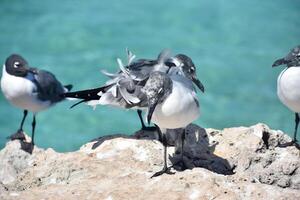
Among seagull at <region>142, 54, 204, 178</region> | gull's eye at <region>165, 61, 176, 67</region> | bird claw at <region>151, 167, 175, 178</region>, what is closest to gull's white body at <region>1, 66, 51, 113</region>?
gull's eye at <region>165, 61, 176, 67</region>

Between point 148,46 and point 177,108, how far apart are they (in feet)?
23.7

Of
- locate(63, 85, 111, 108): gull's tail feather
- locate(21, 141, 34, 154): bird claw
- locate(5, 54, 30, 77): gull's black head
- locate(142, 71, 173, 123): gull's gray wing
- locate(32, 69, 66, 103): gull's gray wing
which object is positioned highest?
locate(142, 71, 173, 123): gull's gray wing

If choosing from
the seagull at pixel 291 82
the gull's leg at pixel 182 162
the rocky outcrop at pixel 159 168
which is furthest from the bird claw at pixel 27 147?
the seagull at pixel 291 82

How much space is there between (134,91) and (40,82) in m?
2.43

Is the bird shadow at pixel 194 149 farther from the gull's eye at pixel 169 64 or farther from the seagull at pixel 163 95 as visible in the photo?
the gull's eye at pixel 169 64

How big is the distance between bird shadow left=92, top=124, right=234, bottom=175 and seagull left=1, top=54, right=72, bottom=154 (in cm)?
192

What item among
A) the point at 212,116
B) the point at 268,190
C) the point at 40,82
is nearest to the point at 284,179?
the point at 268,190

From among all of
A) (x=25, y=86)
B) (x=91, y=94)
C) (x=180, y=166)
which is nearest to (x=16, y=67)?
(x=25, y=86)

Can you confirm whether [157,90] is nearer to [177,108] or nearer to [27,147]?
[177,108]

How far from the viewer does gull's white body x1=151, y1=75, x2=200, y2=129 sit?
563 cm

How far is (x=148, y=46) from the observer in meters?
12.8

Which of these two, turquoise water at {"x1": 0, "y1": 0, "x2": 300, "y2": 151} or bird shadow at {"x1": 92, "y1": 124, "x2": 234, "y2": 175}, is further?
turquoise water at {"x1": 0, "y1": 0, "x2": 300, "y2": 151}

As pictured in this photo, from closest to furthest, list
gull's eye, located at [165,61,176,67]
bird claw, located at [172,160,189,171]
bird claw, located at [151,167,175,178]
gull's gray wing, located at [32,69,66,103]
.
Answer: bird claw, located at [151,167,175,178]
bird claw, located at [172,160,189,171]
gull's eye, located at [165,61,176,67]
gull's gray wing, located at [32,69,66,103]

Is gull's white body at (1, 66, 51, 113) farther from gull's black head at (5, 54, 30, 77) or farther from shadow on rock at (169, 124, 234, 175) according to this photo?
shadow on rock at (169, 124, 234, 175)
